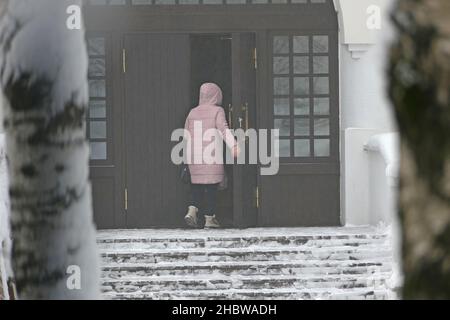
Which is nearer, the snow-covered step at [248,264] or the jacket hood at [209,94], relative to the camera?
the snow-covered step at [248,264]

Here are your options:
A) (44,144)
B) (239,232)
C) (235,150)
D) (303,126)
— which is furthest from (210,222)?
(44,144)

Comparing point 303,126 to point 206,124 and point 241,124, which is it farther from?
point 206,124

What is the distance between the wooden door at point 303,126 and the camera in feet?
40.7

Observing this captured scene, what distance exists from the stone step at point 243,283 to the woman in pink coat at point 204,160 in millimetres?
2072

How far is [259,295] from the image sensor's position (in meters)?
9.68

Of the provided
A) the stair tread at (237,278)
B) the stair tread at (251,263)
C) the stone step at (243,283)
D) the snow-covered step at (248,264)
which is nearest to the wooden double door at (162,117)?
the snow-covered step at (248,264)

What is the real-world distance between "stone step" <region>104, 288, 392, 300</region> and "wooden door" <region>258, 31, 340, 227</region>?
2.64 m

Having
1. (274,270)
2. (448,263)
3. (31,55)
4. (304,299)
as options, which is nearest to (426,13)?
(448,263)

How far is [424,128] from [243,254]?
9109mm

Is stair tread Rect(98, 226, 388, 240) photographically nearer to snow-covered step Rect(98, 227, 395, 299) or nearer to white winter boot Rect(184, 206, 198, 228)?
snow-covered step Rect(98, 227, 395, 299)

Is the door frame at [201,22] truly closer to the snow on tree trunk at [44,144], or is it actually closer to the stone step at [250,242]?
the stone step at [250,242]

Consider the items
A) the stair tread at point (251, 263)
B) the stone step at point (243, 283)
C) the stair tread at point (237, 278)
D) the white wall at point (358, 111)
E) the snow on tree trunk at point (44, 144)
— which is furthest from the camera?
the white wall at point (358, 111)

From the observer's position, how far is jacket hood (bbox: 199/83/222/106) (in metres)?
12.1

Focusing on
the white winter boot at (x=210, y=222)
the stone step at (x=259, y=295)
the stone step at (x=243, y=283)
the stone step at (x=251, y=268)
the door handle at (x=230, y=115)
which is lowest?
the stone step at (x=259, y=295)
